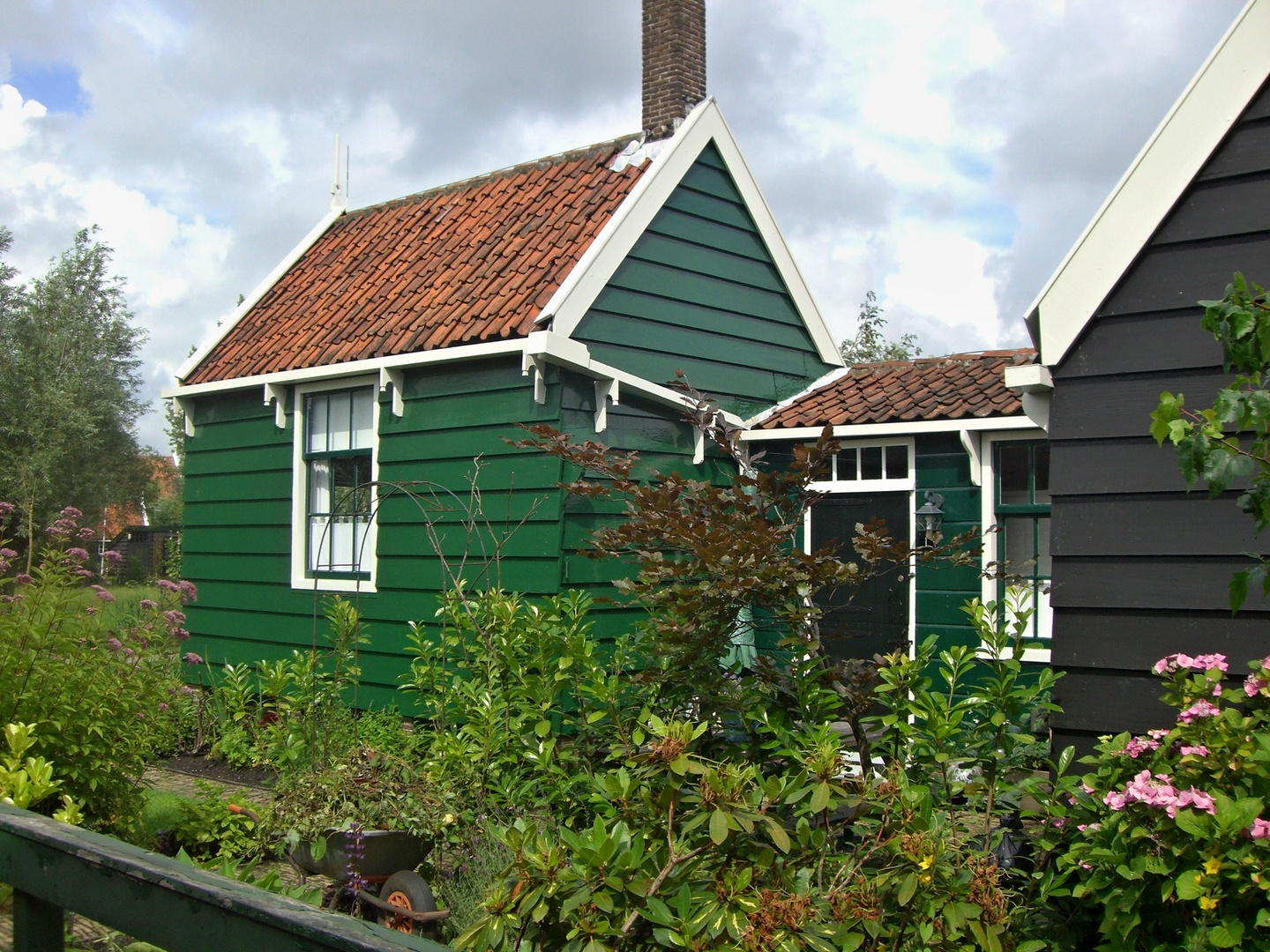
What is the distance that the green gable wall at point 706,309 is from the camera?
30.0 feet

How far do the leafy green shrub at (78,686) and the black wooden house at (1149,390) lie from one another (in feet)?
15.4

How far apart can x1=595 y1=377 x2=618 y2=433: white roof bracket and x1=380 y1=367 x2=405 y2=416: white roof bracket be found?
1.85 meters

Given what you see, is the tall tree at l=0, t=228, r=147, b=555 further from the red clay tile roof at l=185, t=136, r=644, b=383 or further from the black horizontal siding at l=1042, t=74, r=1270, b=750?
the black horizontal siding at l=1042, t=74, r=1270, b=750

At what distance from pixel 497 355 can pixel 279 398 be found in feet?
Result: 10.0

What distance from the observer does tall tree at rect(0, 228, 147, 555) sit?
1318 inches

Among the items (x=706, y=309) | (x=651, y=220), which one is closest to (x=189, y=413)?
(x=651, y=220)

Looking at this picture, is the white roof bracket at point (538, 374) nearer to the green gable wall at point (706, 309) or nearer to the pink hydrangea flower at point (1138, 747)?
the green gable wall at point (706, 309)

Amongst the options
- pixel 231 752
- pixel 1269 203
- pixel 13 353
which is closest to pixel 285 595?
pixel 231 752

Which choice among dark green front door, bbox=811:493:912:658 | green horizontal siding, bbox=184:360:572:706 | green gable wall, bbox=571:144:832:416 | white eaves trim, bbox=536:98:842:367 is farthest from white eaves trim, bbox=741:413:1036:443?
green horizontal siding, bbox=184:360:572:706

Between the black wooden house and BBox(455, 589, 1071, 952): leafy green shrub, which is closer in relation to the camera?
BBox(455, 589, 1071, 952): leafy green shrub

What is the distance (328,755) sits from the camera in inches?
237

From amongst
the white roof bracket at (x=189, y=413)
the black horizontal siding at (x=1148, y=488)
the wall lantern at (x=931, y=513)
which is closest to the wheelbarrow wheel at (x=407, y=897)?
the black horizontal siding at (x=1148, y=488)

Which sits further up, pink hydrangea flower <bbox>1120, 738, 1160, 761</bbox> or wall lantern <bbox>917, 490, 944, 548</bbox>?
wall lantern <bbox>917, 490, 944, 548</bbox>

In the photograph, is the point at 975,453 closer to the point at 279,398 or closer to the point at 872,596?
Answer: the point at 872,596
